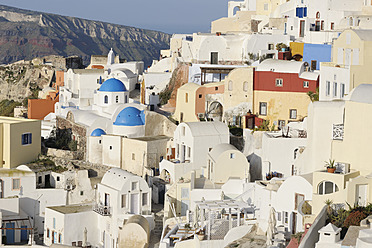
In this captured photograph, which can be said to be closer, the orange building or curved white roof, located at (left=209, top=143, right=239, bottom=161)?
curved white roof, located at (left=209, top=143, right=239, bottom=161)

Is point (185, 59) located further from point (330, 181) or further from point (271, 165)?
point (330, 181)

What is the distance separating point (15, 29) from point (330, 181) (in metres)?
108

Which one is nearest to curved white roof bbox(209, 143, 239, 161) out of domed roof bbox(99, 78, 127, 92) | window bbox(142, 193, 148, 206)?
window bbox(142, 193, 148, 206)

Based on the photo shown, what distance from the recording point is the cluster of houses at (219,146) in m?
30.2

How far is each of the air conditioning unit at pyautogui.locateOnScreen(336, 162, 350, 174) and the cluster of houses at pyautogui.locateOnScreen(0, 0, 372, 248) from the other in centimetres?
4

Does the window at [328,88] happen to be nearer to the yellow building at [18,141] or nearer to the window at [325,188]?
the window at [325,188]

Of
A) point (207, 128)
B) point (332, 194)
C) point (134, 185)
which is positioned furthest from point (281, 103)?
point (332, 194)

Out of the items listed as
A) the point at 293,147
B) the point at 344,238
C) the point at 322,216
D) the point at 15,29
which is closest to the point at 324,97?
the point at 293,147

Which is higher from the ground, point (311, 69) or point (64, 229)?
point (311, 69)

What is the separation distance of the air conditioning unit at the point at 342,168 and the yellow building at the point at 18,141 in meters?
19.0

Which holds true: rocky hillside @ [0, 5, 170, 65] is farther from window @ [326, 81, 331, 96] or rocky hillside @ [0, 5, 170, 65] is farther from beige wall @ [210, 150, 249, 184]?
window @ [326, 81, 331, 96]

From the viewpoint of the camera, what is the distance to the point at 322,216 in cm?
2753

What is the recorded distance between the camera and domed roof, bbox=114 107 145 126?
145 feet

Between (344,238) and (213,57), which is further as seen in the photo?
(213,57)
